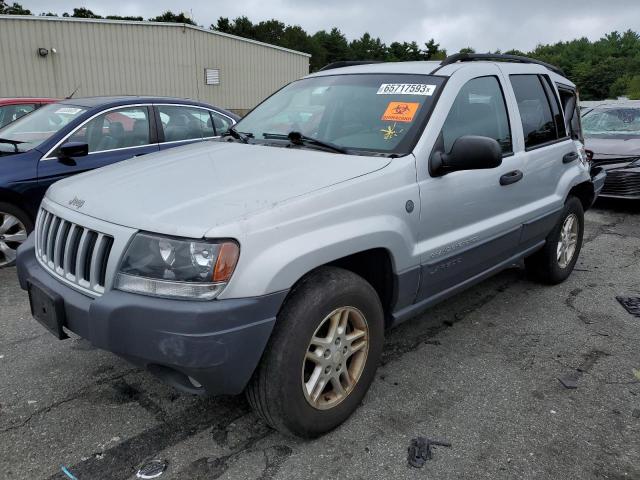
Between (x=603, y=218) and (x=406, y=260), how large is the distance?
6.15m

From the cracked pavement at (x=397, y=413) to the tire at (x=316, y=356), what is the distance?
161 millimetres

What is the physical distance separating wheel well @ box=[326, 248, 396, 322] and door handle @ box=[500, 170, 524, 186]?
46.8 inches

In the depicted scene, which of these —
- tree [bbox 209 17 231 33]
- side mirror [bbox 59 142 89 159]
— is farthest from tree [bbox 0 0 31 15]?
side mirror [bbox 59 142 89 159]

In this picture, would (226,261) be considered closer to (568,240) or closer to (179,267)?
(179,267)

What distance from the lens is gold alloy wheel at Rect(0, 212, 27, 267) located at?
4.84m

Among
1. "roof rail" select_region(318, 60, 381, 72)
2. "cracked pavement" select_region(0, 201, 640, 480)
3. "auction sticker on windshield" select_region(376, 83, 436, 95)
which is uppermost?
"roof rail" select_region(318, 60, 381, 72)

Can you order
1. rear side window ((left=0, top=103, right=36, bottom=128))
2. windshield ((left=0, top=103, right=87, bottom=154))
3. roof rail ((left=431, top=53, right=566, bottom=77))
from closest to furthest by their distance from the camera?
roof rail ((left=431, top=53, right=566, bottom=77)) < windshield ((left=0, top=103, right=87, bottom=154)) < rear side window ((left=0, top=103, right=36, bottom=128))

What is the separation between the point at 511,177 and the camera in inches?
141

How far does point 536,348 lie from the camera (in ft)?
11.9

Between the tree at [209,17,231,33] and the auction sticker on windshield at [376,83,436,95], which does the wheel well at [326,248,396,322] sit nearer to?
the auction sticker on windshield at [376,83,436,95]

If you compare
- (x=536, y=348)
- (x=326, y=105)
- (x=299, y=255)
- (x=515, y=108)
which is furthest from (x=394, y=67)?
(x=536, y=348)

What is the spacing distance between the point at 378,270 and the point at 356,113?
103 cm

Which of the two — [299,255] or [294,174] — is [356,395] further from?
[294,174]

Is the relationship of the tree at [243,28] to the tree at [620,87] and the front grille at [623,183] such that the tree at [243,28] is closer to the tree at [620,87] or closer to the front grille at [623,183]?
the tree at [620,87]
